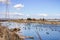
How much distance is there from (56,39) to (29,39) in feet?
6.71

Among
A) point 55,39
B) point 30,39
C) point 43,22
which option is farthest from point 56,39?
point 43,22

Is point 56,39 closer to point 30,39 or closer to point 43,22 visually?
point 30,39

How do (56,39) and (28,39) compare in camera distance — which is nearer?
(28,39)

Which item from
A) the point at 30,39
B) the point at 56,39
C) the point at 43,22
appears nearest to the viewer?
the point at 30,39

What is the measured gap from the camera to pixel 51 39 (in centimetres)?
941

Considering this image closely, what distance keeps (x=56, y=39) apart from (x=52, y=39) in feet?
0.86

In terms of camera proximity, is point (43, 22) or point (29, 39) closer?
point (29, 39)

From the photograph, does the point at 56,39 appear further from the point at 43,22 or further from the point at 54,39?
the point at 43,22

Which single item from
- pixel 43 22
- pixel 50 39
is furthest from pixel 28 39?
pixel 43 22

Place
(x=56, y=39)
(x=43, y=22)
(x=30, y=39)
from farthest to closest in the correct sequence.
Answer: (x=43, y=22) → (x=56, y=39) → (x=30, y=39)

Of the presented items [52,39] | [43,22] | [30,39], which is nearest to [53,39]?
[52,39]

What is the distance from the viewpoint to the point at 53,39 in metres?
9.45

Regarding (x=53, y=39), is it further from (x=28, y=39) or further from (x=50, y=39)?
(x=28, y=39)

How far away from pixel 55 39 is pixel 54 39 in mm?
66
